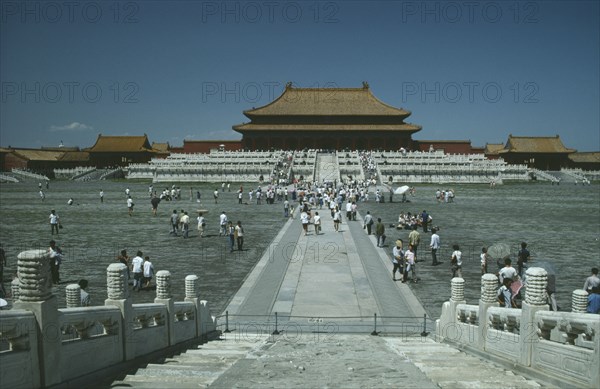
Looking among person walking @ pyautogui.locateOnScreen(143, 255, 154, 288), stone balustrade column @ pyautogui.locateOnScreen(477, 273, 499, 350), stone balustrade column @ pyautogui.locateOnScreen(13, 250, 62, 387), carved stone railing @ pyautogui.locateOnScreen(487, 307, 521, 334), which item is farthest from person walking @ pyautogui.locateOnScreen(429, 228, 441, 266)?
stone balustrade column @ pyautogui.locateOnScreen(13, 250, 62, 387)

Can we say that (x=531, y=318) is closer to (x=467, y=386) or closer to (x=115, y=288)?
(x=467, y=386)

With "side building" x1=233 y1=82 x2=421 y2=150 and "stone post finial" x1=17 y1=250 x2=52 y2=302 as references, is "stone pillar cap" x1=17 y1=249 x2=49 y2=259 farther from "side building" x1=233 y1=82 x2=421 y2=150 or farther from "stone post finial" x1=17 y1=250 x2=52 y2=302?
"side building" x1=233 y1=82 x2=421 y2=150

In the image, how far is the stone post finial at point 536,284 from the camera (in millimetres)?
6906

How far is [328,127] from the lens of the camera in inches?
3369

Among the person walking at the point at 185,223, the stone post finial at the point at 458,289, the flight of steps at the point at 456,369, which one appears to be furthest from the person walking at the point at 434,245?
the person walking at the point at 185,223

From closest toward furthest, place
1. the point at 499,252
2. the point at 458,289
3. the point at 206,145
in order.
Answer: the point at 458,289
the point at 499,252
the point at 206,145

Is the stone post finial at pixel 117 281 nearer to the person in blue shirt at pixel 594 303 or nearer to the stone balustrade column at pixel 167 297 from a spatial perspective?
the stone balustrade column at pixel 167 297

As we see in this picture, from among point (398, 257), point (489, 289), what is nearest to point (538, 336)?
point (489, 289)

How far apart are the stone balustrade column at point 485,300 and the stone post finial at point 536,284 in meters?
1.25

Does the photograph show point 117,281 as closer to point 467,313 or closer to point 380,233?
point 467,313

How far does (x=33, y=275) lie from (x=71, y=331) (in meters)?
1.79

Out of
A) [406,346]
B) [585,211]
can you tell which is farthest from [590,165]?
[406,346]

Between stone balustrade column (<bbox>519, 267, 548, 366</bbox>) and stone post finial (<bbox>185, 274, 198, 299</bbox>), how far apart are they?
6.07 meters

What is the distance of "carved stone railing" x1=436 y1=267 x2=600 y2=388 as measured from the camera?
6133 mm
